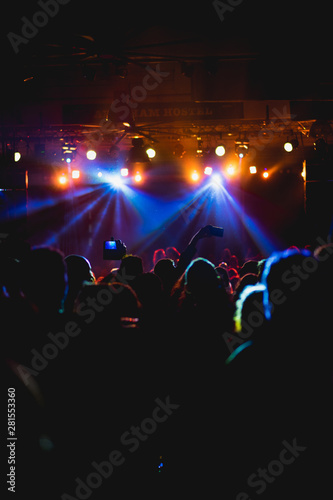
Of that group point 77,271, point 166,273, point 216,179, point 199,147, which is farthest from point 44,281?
point 216,179

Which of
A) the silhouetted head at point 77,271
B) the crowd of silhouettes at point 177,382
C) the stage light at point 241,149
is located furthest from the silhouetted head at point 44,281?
the stage light at point 241,149

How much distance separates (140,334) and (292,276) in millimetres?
925

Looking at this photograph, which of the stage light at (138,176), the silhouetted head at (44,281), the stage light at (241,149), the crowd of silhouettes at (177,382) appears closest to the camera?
the crowd of silhouettes at (177,382)

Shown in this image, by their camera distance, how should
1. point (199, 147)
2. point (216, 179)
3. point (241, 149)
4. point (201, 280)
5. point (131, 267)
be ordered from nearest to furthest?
point (201, 280)
point (131, 267)
point (241, 149)
point (199, 147)
point (216, 179)

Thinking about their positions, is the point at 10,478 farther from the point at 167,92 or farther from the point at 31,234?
the point at 31,234

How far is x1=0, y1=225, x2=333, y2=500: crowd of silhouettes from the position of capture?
1.61 meters

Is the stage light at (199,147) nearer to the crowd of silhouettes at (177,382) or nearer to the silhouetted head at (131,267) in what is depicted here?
the silhouetted head at (131,267)

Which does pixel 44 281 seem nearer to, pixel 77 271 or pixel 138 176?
pixel 77 271

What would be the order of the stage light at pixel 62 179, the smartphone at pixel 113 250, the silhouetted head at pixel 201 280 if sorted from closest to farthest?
the silhouetted head at pixel 201 280
the smartphone at pixel 113 250
the stage light at pixel 62 179

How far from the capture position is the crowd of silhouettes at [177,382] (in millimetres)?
1606

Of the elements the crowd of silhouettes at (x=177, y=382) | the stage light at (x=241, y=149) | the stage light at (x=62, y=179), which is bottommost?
the crowd of silhouettes at (x=177, y=382)

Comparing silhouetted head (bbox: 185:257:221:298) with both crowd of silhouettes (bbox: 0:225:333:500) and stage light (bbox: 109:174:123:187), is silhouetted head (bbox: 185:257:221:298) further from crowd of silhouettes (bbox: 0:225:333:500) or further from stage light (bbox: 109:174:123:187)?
stage light (bbox: 109:174:123:187)

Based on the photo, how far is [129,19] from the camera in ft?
13.1

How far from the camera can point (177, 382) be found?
7.94 feet
